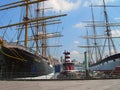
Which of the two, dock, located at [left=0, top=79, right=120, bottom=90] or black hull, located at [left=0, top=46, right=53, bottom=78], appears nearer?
dock, located at [left=0, top=79, right=120, bottom=90]

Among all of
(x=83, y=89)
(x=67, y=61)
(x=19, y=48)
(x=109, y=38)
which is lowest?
(x=83, y=89)

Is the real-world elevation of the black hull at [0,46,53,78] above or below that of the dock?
→ above

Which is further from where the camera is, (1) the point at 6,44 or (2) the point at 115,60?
(2) the point at 115,60

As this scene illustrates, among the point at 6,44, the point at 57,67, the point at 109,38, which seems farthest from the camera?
the point at 57,67

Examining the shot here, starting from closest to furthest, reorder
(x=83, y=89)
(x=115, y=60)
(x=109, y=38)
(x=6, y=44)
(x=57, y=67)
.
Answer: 1. (x=83, y=89)
2. (x=6, y=44)
3. (x=115, y=60)
4. (x=109, y=38)
5. (x=57, y=67)

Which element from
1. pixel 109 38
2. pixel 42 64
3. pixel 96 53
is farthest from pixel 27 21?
pixel 96 53

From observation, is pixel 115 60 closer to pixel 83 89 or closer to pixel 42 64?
pixel 42 64

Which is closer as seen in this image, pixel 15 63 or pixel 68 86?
pixel 68 86

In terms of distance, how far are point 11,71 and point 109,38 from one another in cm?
3946

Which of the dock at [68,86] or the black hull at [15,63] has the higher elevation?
the black hull at [15,63]

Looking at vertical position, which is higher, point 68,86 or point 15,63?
point 15,63

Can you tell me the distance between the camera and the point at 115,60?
48.8 metres

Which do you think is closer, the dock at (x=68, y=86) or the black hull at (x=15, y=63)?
the dock at (x=68, y=86)

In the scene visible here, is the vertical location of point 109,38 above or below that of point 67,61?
above
